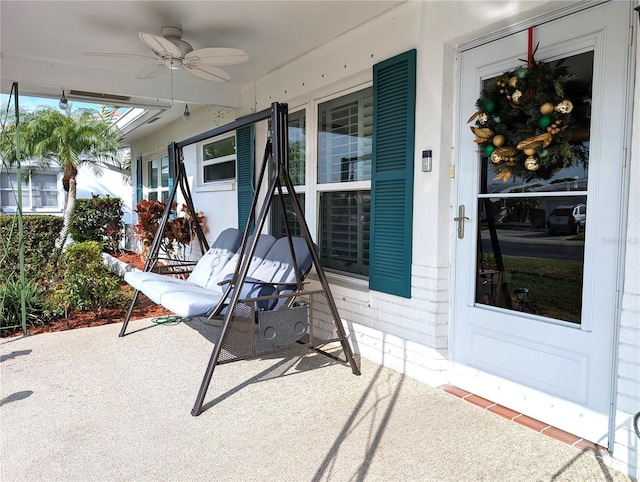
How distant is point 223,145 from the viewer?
625cm

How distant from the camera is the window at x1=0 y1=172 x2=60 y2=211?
14.1m

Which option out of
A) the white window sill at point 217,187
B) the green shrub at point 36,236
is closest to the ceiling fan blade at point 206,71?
the white window sill at point 217,187

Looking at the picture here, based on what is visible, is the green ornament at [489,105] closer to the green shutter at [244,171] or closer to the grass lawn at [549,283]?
the grass lawn at [549,283]

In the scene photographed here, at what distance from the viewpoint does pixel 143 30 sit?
12.3ft

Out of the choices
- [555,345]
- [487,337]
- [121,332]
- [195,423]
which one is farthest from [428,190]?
[121,332]

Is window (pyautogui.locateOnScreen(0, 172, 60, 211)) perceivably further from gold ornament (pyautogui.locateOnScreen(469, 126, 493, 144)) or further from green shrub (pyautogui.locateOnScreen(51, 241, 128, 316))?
gold ornament (pyautogui.locateOnScreen(469, 126, 493, 144))

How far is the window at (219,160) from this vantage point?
19.7ft

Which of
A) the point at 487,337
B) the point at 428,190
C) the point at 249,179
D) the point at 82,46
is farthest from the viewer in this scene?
the point at 249,179

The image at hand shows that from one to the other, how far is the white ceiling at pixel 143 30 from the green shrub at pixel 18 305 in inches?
80.6

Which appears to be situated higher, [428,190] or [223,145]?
[223,145]

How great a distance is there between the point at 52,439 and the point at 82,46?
3424mm

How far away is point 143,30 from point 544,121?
3.24 metres

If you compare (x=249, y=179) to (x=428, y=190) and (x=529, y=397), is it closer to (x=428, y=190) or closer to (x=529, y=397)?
(x=428, y=190)

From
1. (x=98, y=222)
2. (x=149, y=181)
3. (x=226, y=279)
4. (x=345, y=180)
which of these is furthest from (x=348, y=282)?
(x=98, y=222)
